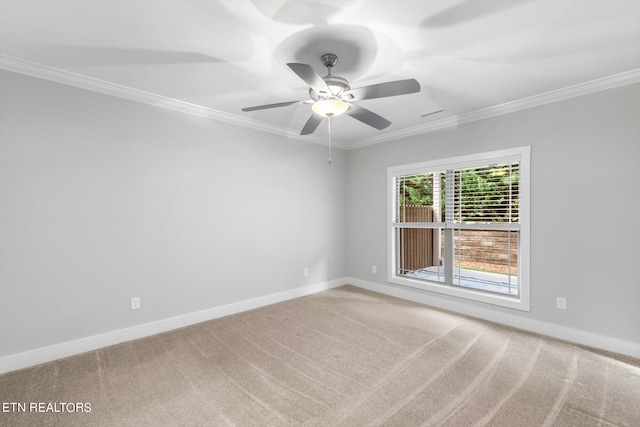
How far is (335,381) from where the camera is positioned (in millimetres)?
2258

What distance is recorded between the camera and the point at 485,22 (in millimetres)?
1900

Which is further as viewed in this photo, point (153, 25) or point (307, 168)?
point (307, 168)

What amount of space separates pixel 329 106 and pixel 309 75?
0.35 meters

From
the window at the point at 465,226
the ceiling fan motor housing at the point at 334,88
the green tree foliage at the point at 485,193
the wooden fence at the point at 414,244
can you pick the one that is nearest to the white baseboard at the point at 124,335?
the wooden fence at the point at 414,244

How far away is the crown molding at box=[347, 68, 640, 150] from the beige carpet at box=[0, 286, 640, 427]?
2485 millimetres

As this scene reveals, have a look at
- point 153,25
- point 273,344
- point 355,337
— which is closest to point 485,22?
point 153,25

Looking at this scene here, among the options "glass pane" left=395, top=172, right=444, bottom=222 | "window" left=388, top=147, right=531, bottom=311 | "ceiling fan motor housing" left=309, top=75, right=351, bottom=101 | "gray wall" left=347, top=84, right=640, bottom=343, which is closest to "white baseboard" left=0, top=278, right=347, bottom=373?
"window" left=388, top=147, right=531, bottom=311

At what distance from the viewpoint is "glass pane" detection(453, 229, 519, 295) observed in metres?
3.52

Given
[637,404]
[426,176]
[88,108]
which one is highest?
[88,108]

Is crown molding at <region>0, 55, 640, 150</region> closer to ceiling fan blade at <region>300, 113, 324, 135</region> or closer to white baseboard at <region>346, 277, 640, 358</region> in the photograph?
ceiling fan blade at <region>300, 113, 324, 135</region>

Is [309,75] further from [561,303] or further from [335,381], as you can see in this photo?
[561,303]

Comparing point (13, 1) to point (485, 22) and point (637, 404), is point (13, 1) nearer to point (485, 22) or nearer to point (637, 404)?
point (485, 22)

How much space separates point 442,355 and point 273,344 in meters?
1.60

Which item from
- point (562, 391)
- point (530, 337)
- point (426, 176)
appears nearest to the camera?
point (562, 391)
